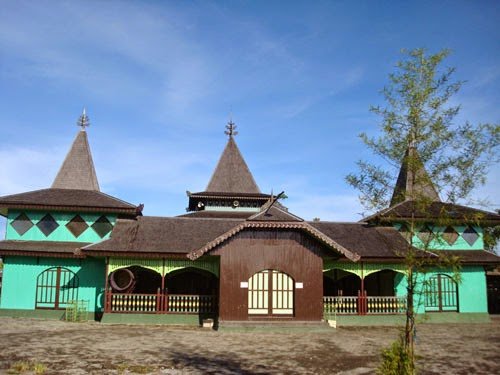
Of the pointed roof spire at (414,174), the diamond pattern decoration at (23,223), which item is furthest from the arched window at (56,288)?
the pointed roof spire at (414,174)

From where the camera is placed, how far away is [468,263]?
24094mm

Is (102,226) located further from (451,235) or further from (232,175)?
(451,235)

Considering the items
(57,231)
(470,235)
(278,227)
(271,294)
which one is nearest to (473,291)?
(470,235)

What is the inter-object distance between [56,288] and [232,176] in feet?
50.8

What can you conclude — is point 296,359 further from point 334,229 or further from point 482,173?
point 334,229

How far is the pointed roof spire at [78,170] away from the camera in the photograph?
89.9ft

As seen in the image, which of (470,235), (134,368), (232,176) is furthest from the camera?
(232,176)

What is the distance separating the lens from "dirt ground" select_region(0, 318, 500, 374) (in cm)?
1202

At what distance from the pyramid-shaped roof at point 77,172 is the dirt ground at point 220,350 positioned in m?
8.86

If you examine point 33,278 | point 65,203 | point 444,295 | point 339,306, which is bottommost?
point 339,306

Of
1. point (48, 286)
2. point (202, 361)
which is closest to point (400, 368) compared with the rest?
point (202, 361)

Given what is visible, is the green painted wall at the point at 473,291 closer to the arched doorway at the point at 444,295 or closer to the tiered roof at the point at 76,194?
the arched doorway at the point at 444,295

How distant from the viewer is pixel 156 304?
2144 centimetres

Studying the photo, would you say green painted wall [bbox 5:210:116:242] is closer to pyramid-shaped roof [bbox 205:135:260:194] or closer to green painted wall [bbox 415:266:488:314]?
pyramid-shaped roof [bbox 205:135:260:194]
